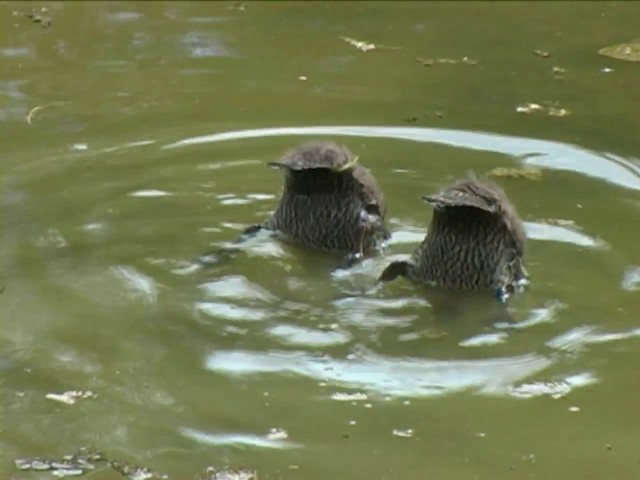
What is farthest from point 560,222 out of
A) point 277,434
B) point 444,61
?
point 444,61

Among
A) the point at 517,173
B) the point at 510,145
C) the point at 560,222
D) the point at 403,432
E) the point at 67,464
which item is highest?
the point at 510,145

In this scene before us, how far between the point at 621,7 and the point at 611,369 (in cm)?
697

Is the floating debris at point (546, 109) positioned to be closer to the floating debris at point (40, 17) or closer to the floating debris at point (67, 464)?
the floating debris at point (40, 17)

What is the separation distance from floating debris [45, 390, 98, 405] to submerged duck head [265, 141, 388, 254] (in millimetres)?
2211

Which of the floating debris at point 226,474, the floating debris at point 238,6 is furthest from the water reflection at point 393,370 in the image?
the floating debris at point 238,6

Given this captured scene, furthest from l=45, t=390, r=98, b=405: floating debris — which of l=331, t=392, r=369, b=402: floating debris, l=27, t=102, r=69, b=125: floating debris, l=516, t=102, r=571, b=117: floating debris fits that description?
l=516, t=102, r=571, b=117: floating debris

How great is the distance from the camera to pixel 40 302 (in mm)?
6410

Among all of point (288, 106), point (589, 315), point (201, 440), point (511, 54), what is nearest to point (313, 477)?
point (201, 440)

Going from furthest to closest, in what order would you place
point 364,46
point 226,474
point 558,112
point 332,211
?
point 364,46, point 558,112, point 332,211, point 226,474

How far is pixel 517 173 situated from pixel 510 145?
52 cm

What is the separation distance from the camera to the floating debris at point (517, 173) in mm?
8117

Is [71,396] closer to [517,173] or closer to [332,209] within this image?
[332,209]

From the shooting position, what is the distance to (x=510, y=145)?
8.63 m

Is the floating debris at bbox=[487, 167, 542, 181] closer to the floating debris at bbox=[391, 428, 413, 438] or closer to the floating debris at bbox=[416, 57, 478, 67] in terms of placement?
the floating debris at bbox=[416, 57, 478, 67]
